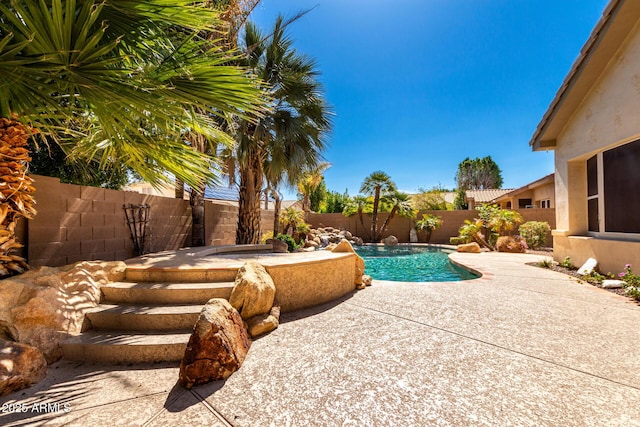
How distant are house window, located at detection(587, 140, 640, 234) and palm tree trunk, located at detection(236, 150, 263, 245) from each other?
9.14 meters

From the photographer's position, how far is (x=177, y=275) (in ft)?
12.0

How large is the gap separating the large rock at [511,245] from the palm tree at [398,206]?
21.2 feet

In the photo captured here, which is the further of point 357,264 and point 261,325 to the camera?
point 357,264

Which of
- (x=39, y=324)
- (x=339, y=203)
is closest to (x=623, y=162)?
(x=39, y=324)

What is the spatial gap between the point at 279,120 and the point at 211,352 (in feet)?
21.6

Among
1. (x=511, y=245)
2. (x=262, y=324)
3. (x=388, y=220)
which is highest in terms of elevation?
(x=388, y=220)

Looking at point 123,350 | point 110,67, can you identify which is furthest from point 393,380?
point 110,67

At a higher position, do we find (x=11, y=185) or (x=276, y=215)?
(x=276, y=215)

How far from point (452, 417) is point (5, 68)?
175 inches

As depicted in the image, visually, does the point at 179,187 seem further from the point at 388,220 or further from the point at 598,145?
the point at 388,220

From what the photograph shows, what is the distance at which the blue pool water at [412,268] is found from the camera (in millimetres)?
8125

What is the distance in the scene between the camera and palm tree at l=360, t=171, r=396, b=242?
18594 mm

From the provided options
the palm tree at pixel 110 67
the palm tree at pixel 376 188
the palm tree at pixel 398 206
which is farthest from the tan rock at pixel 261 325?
the palm tree at pixel 398 206

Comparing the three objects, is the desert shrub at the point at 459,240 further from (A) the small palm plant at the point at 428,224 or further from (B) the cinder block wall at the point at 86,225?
(B) the cinder block wall at the point at 86,225
